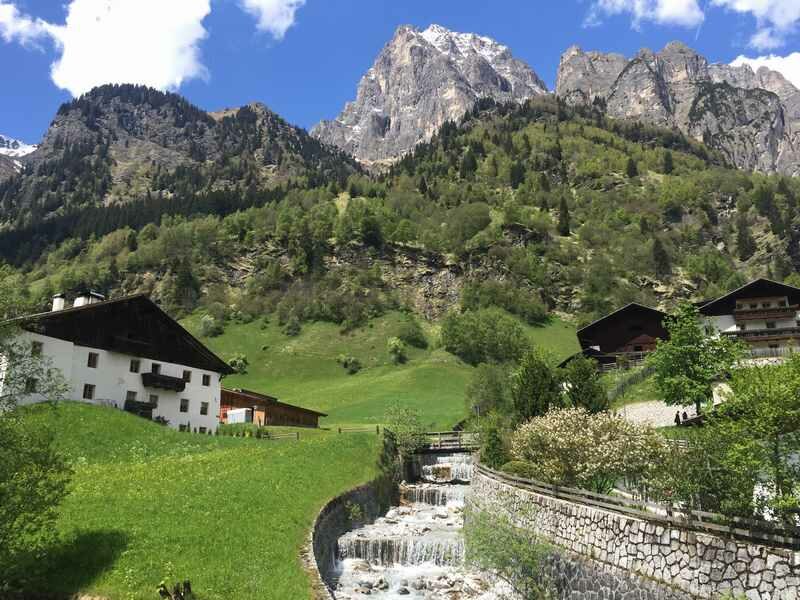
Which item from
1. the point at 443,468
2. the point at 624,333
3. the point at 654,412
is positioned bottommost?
the point at 443,468

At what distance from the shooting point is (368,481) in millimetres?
42031

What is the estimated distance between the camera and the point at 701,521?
19250 millimetres

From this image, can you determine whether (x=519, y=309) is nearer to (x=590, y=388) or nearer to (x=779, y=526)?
(x=590, y=388)

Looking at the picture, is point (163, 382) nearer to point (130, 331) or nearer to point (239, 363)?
point (130, 331)

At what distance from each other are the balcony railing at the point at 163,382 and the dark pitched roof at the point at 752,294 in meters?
61.6

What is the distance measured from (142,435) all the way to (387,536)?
2030cm

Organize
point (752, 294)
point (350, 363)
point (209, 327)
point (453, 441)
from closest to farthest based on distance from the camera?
point (453, 441), point (752, 294), point (350, 363), point (209, 327)

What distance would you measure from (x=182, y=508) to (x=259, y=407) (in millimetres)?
44248

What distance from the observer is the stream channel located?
1073 inches

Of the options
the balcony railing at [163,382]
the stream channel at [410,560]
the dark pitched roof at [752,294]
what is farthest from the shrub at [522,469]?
the dark pitched roof at [752,294]

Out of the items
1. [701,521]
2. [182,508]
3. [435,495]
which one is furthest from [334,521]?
[701,521]

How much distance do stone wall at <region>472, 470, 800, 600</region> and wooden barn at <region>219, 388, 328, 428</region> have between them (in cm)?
4587

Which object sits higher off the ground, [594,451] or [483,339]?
[483,339]

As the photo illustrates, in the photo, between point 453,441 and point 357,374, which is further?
point 357,374
